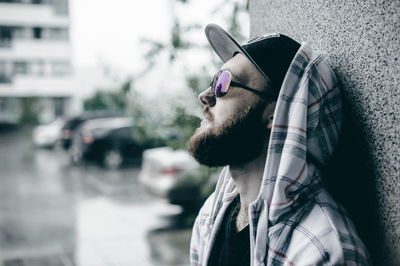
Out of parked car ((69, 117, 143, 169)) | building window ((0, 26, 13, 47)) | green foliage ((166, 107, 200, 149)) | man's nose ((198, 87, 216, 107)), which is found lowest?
parked car ((69, 117, 143, 169))

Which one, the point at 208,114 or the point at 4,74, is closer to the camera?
the point at 208,114

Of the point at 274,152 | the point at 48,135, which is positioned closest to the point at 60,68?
the point at 48,135

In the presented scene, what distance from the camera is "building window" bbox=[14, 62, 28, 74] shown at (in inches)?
1564

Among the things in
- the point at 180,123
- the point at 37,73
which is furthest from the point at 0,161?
the point at 37,73

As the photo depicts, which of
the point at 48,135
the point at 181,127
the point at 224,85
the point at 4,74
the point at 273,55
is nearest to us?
the point at 273,55

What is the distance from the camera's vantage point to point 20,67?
131 feet

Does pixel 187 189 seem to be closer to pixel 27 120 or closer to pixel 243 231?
pixel 243 231

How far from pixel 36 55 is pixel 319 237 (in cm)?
4229

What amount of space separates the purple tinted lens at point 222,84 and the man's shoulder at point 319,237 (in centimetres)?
52

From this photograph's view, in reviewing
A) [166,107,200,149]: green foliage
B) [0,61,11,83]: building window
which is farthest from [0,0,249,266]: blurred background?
[0,61,11,83]: building window

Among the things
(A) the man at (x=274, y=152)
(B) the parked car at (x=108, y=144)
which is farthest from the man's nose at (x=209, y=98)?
(B) the parked car at (x=108, y=144)

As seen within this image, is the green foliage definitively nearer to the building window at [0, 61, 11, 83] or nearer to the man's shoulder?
the man's shoulder

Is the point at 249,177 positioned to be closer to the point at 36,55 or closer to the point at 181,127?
the point at 181,127

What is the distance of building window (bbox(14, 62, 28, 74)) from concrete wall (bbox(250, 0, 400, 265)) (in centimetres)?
4187
